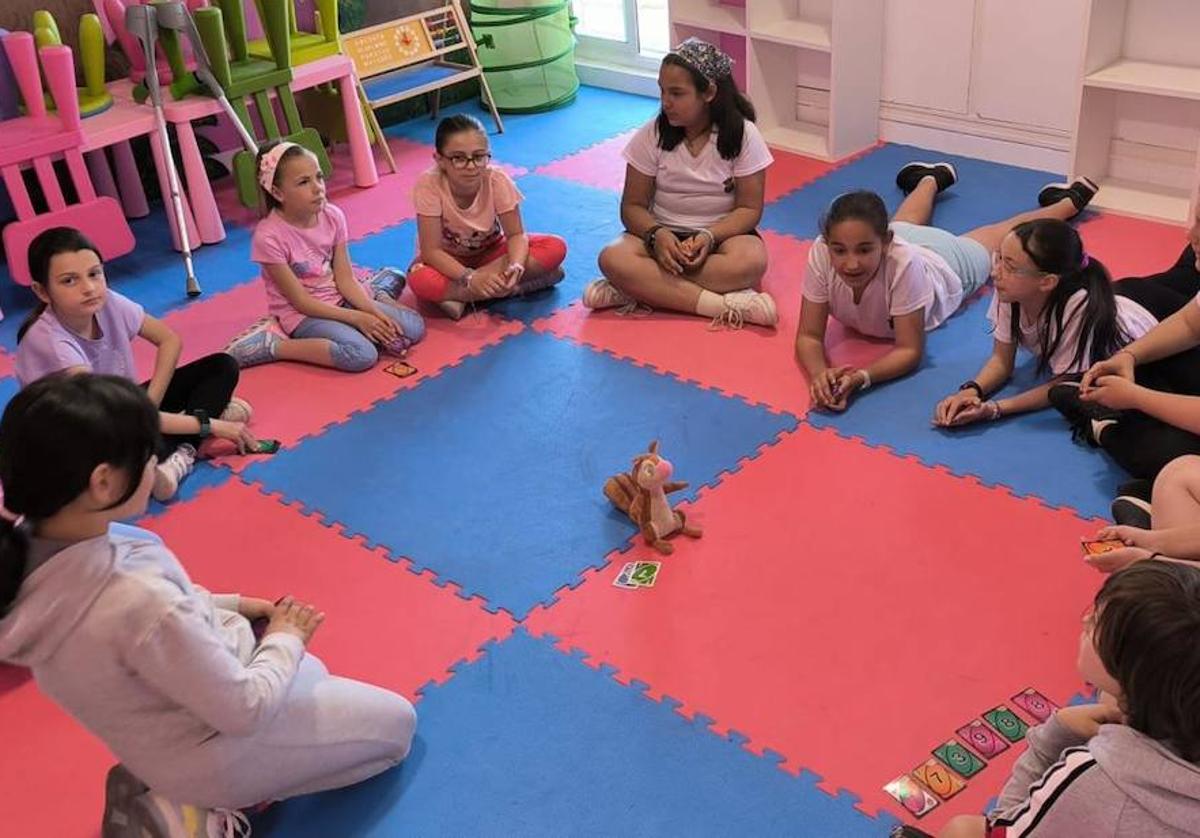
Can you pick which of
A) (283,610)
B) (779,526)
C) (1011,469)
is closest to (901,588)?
(779,526)

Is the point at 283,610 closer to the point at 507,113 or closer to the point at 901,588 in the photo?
the point at 901,588

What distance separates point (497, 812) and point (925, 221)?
3220 mm

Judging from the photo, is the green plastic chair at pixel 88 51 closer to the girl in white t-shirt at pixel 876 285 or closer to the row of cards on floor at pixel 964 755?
the girl in white t-shirt at pixel 876 285

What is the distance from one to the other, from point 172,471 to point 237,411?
0.37 metres

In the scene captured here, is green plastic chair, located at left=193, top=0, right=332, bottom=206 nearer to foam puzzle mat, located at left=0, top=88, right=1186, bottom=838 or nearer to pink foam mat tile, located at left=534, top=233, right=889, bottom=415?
foam puzzle mat, located at left=0, top=88, right=1186, bottom=838

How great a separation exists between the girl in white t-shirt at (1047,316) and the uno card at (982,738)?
47.8 inches

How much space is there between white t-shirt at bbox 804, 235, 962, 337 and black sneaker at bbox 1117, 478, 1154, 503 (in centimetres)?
94

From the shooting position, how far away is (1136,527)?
2.90 m

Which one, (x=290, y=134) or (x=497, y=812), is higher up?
(x=290, y=134)

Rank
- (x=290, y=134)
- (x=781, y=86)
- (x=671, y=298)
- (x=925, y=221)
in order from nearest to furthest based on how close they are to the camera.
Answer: (x=671, y=298) < (x=925, y=221) < (x=290, y=134) < (x=781, y=86)

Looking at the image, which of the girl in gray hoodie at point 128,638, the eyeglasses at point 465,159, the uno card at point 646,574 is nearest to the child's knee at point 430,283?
the eyeglasses at point 465,159

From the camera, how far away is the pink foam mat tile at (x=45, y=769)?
255 cm

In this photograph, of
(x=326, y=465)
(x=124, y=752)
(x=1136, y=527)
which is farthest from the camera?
(x=326, y=465)

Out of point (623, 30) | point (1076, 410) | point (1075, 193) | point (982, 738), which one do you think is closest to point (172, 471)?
point (982, 738)
